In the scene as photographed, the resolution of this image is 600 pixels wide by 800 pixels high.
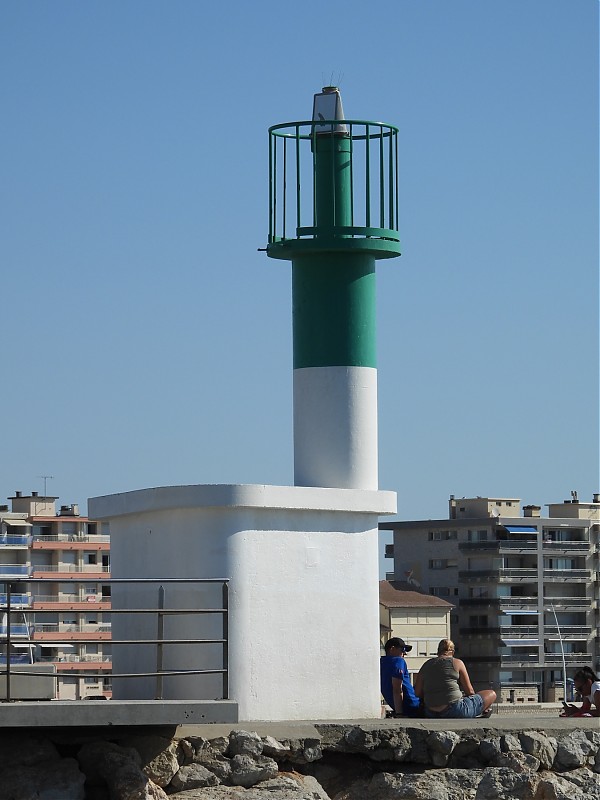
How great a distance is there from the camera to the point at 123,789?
1378 centimetres

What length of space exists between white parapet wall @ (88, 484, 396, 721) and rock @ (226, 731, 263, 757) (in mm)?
908

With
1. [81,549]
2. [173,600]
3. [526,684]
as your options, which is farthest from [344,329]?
[526,684]

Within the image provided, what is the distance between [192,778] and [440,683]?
264 cm

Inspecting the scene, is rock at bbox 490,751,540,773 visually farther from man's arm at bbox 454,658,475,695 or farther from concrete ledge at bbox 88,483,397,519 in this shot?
concrete ledge at bbox 88,483,397,519

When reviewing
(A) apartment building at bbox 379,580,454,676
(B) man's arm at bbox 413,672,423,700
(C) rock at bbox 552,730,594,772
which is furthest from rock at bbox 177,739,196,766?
(A) apartment building at bbox 379,580,454,676

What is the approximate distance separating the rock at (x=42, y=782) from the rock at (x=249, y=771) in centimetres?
132

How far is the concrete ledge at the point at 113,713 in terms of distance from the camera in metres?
13.4

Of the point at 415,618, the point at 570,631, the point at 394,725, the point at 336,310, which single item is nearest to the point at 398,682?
the point at 394,725

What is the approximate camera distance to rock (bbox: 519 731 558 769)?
15188 mm

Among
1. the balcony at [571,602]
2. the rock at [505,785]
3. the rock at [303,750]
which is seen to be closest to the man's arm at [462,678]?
the rock at [505,785]

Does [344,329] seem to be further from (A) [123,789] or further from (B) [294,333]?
(A) [123,789]

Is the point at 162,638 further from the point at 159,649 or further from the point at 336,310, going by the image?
the point at 336,310

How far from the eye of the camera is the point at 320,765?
14859 millimetres

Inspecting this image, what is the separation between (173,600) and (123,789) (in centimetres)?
217
